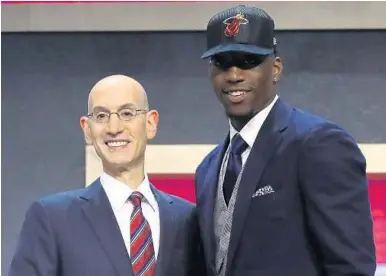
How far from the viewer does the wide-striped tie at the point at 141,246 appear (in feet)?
4.60

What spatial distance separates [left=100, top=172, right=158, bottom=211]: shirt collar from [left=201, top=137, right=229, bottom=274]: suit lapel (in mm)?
120

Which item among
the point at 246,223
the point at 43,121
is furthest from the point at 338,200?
the point at 43,121

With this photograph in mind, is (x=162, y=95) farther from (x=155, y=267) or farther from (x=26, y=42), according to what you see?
(x=155, y=267)

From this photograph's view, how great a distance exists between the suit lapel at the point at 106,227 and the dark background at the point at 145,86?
1.22 m

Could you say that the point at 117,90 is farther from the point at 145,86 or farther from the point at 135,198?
the point at 145,86

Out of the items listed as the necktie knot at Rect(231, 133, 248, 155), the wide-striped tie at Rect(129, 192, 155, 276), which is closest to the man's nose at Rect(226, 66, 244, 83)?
the necktie knot at Rect(231, 133, 248, 155)

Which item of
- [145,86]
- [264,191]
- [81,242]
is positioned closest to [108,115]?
[81,242]

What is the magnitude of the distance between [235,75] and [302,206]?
26 centimetres

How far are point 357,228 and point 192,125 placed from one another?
4.91 ft

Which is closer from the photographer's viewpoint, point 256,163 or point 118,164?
point 256,163

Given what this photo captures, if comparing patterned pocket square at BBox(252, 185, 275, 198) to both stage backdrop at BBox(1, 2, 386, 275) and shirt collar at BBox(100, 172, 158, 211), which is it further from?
stage backdrop at BBox(1, 2, 386, 275)

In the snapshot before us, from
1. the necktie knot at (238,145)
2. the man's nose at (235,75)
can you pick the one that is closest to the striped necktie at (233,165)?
the necktie knot at (238,145)

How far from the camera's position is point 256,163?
1325mm

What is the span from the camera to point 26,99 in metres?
2.73
